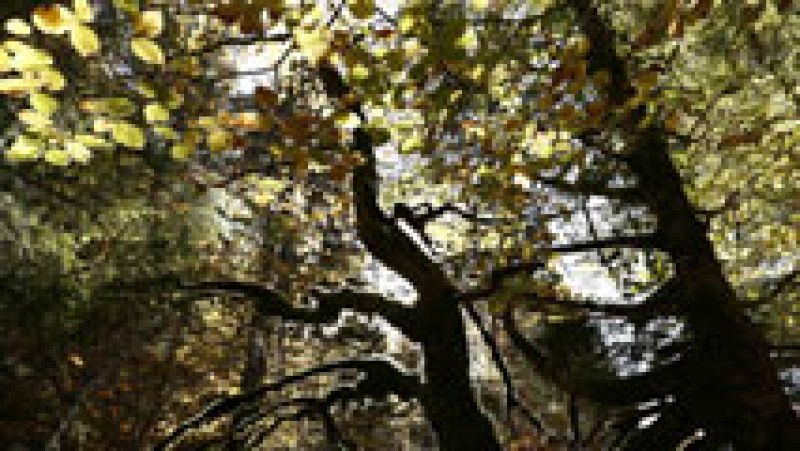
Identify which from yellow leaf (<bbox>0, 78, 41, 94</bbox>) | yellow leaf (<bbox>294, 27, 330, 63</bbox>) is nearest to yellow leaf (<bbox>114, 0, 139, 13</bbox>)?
yellow leaf (<bbox>0, 78, 41, 94</bbox>)

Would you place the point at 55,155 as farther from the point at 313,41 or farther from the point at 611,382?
the point at 611,382

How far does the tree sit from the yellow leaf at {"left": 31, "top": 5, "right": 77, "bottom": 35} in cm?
1

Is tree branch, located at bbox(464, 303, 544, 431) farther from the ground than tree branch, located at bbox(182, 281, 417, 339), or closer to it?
closer to it

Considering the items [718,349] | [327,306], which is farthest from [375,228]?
[718,349]

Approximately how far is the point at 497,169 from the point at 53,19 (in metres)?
4.88

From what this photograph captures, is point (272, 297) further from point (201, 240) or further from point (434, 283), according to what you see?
point (201, 240)

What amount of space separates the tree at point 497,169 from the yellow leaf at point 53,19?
0.01 m

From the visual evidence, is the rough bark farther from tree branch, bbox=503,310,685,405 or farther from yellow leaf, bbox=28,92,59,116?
yellow leaf, bbox=28,92,59,116

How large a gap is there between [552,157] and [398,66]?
8.26 feet

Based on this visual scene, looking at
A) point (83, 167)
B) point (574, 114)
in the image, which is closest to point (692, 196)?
point (574, 114)

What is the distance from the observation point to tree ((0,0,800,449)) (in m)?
4.95

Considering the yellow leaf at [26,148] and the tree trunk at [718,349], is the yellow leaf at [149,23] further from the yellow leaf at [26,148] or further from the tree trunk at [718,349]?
the tree trunk at [718,349]

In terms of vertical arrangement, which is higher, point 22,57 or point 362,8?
point 362,8

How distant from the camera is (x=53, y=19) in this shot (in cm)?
266
